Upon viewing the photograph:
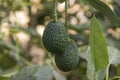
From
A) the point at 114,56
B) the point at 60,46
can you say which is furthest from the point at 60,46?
the point at 114,56

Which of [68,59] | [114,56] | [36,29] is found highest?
[68,59]

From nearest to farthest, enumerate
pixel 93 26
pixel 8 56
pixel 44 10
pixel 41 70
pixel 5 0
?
pixel 93 26, pixel 41 70, pixel 5 0, pixel 8 56, pixel 44 10

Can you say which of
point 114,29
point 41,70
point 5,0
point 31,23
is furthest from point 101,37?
point 31,23

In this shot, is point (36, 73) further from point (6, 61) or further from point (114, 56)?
point (6, 61)

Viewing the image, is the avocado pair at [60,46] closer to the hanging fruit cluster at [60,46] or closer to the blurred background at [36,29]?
the hanging fruit cluster at [60,46]

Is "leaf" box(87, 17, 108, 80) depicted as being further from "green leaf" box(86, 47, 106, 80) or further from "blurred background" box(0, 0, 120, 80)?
"blurred background" box(0, 0, 120, 80)

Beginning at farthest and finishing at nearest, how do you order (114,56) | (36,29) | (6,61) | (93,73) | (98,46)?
1. (36,29)
2. (6,61)
3. (114,56)
4. (93,73)
5. (98,46)

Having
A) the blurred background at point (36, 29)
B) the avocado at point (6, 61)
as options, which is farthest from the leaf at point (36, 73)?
the avocado at point (6, 61)

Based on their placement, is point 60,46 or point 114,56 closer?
point 60,46

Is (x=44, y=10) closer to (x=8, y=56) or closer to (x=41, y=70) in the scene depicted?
(x=8, y=56)
